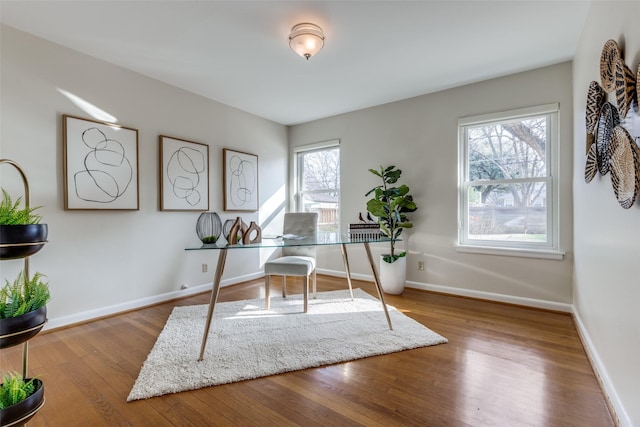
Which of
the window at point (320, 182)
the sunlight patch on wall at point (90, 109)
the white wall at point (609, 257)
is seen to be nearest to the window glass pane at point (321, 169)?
the window at point (320, 182)

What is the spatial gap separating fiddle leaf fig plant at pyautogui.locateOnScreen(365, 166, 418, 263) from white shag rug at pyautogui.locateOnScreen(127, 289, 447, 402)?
3.22 ft

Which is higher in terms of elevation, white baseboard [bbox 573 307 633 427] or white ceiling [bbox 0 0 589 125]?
white ceiling [bbox 0 0 589 125]

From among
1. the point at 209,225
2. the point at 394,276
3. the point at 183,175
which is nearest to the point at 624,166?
the point at 394,276

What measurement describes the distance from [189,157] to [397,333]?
9.93 ft

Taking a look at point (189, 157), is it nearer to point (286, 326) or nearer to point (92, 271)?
point (92, 271)

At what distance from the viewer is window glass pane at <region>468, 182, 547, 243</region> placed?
2984 mm

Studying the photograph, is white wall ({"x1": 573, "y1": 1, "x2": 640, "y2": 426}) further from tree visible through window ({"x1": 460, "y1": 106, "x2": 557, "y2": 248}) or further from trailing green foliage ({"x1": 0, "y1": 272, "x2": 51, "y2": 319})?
trailing green foliage ({"x1": 0, "y1": 272, "x2": 51, "y2": 319})

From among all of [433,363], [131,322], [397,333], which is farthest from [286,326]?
[131,322]

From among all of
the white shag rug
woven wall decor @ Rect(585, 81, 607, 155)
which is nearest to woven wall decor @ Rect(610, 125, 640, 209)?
woven wall decor @ Rect(585, 81, 607, 155)

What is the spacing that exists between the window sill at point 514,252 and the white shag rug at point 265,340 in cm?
123

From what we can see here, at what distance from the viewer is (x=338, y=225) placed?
4.48 m

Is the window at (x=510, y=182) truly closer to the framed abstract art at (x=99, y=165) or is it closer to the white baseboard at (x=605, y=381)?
the white baseboard at (x=605, y=381)

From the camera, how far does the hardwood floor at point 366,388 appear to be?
1427mm

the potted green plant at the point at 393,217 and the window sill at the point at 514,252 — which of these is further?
the potted green plant at the point at 393,217
